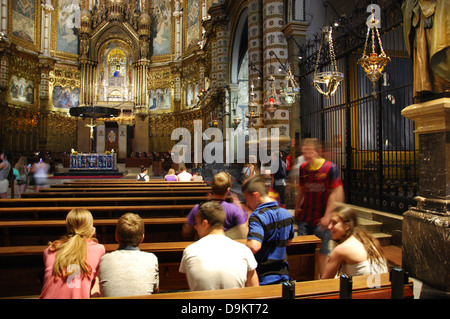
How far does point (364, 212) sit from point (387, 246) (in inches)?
43.4

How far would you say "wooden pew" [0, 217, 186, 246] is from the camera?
422cm

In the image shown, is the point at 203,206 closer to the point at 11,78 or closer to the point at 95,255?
the point at 95,255

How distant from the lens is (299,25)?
1106 centimetres

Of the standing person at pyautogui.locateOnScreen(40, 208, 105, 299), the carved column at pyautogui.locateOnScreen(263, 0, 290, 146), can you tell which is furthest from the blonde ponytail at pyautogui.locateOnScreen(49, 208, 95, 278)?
the carved column at pyautogui.locateOnScreen(263, 0, 290, 146)

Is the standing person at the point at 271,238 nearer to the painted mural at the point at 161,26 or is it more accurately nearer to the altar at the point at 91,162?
the altar at the point at 91,162

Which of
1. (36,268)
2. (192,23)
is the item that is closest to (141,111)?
(192,23)

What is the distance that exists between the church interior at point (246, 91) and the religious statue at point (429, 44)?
0.02 metres

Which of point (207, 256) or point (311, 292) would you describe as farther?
point (207, 256)

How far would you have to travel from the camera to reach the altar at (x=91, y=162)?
18.6 m

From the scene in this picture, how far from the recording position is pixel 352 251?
248cm

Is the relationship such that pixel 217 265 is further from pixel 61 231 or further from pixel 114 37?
pixel 114 37

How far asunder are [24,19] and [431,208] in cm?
3271
